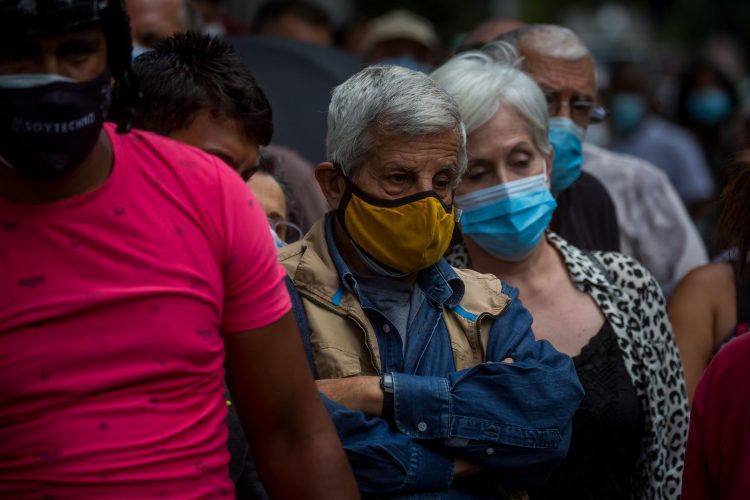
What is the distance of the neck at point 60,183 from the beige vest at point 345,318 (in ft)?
3.11

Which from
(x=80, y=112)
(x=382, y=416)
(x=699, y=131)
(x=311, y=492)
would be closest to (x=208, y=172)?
(x=80, y=112)

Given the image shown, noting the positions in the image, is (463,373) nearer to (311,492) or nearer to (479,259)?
(311,492)

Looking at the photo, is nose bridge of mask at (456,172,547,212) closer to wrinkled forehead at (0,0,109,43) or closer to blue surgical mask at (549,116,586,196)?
blue surgical mask at (549,116,586,196)

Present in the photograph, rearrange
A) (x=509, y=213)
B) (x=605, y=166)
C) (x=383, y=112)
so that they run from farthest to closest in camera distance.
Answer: (x=605, y=166) < (x=509, y=213) < (x=383, y=112)

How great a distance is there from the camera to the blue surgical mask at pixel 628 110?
41.1 feet

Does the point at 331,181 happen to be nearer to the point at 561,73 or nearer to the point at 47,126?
the point at 47,126

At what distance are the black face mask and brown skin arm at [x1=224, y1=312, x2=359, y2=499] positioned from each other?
0.57 meters

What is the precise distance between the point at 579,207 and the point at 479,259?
93 centimetres

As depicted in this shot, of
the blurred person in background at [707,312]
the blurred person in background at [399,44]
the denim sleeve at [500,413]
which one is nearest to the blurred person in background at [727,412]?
the denim sleeve at [500,413]

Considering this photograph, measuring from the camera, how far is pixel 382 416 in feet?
10.1

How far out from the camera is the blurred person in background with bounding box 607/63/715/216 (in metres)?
10.4

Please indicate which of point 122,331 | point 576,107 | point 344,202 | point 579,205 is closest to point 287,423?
point 122,331

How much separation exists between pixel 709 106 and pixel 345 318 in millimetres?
9269

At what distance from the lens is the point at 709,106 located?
11727mm
